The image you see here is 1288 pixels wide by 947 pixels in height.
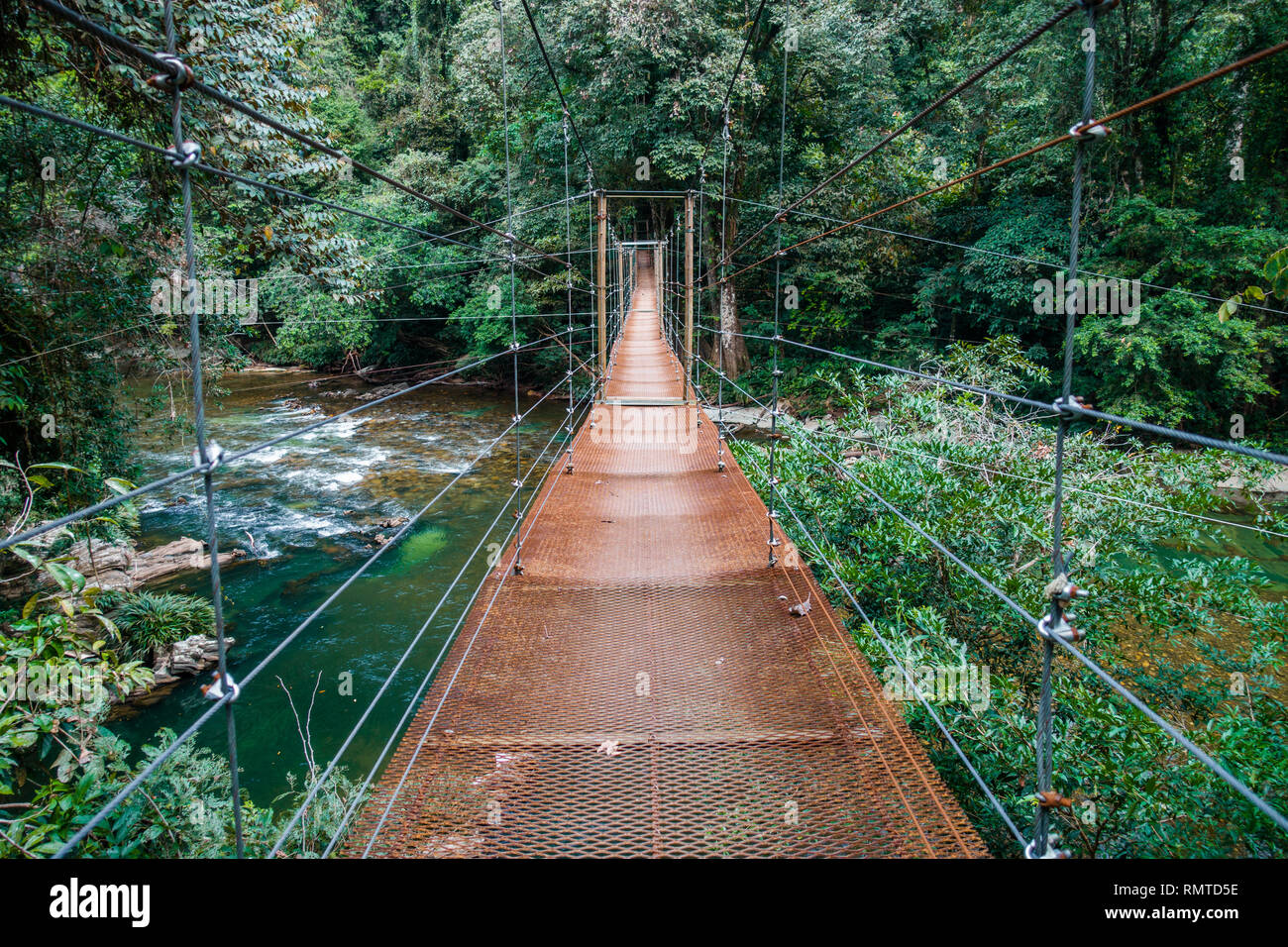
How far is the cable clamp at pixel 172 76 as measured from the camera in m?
0.67

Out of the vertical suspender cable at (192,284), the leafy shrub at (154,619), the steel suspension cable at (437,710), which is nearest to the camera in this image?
the vertical suspender cable at (192,284)

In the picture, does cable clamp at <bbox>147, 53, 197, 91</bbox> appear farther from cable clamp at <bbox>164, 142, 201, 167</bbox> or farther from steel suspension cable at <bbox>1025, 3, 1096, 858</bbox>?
steel suspension cable at <bbox>1025, 3, 1096, 858</bbox>

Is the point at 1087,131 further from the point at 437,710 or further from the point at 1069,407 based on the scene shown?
the point at 437,710

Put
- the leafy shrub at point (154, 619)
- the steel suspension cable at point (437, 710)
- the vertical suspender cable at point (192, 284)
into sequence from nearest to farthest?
the vertical suspender cable at point (192, 284) < the steel suspension cable at point (437, 710) < the leafy shrub at point (154, 619)

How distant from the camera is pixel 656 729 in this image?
1.35m

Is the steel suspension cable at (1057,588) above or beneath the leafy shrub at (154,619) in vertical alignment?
above

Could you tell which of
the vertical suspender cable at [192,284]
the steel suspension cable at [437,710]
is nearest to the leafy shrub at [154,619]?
the steel suspension cable at [437,710]

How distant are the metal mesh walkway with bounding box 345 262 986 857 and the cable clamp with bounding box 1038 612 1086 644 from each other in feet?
1.44

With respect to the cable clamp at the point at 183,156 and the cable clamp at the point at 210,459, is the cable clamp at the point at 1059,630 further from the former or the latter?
the cable clamp at the point at 183,156

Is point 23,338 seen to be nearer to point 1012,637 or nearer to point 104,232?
point 104,232

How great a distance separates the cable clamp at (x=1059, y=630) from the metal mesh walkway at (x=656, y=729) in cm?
44

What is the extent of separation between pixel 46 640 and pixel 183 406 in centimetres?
638
